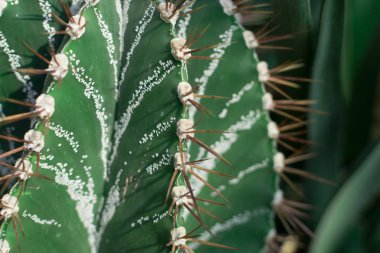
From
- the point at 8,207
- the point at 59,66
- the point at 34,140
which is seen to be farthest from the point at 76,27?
the point at 8,207

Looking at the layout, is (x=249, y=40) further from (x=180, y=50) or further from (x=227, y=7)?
(x=180, y=50)

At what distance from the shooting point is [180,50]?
84cm

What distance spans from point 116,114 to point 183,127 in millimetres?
166

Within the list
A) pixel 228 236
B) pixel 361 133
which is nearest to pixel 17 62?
pixel 228 236

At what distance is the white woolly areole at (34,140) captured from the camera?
0.81 m

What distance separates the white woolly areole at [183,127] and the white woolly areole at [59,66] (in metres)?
0.18

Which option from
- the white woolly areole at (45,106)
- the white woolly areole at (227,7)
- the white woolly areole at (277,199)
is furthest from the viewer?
the white woolly areole at (277,199)

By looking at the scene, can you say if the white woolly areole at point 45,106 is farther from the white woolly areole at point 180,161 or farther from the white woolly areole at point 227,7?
the white woolly areole at point 227,7

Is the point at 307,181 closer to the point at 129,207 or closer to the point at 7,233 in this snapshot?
the point at 129,207

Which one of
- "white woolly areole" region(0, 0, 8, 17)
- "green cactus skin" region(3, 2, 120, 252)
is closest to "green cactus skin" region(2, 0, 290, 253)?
"green cactus skin" region(3, 2, 120, 252)

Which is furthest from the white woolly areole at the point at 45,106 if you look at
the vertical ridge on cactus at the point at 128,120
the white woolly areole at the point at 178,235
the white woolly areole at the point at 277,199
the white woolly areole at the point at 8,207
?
the white woolly areole at the point at 277,199

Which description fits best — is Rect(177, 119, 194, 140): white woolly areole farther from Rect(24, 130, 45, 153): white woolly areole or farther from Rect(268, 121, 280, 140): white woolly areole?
Rect(268, 121, 280, 140): white woolly areole

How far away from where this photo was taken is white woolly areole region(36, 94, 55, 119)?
0.81 m

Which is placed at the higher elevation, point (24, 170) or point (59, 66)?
point (59, 66)
